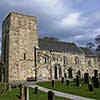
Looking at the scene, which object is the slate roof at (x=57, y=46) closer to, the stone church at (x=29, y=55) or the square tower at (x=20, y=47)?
the stone church at (x=29, y=55)

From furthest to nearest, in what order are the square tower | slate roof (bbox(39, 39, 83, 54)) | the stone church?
slate roof (bbox(39, 39, 83, 54))
the stone church
the square tower

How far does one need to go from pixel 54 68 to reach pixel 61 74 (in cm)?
224

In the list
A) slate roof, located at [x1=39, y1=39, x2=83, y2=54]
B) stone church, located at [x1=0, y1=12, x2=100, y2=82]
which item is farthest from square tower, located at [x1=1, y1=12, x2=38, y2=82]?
slate roof, located at [x1=39, y1=39, x2=83, y2=54]

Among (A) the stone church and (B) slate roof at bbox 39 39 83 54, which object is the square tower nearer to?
(A) the stone church

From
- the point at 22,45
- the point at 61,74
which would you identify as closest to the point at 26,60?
the point at 22,45

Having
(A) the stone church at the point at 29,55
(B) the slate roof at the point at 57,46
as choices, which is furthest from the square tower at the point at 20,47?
(B) the slate roof at the point at 57,46

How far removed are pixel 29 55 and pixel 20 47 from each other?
Result: 2.43m

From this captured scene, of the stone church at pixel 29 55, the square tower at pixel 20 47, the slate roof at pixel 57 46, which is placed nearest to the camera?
the square tower at pixel 20 47

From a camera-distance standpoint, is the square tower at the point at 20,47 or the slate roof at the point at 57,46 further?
the slate roof at the point at 57,46

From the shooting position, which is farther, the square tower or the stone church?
the stone church

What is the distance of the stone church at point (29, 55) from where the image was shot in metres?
25.5

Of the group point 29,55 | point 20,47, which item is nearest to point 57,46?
point 29,55

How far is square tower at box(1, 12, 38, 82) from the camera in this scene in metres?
25.2

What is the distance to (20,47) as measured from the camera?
26.4 m
